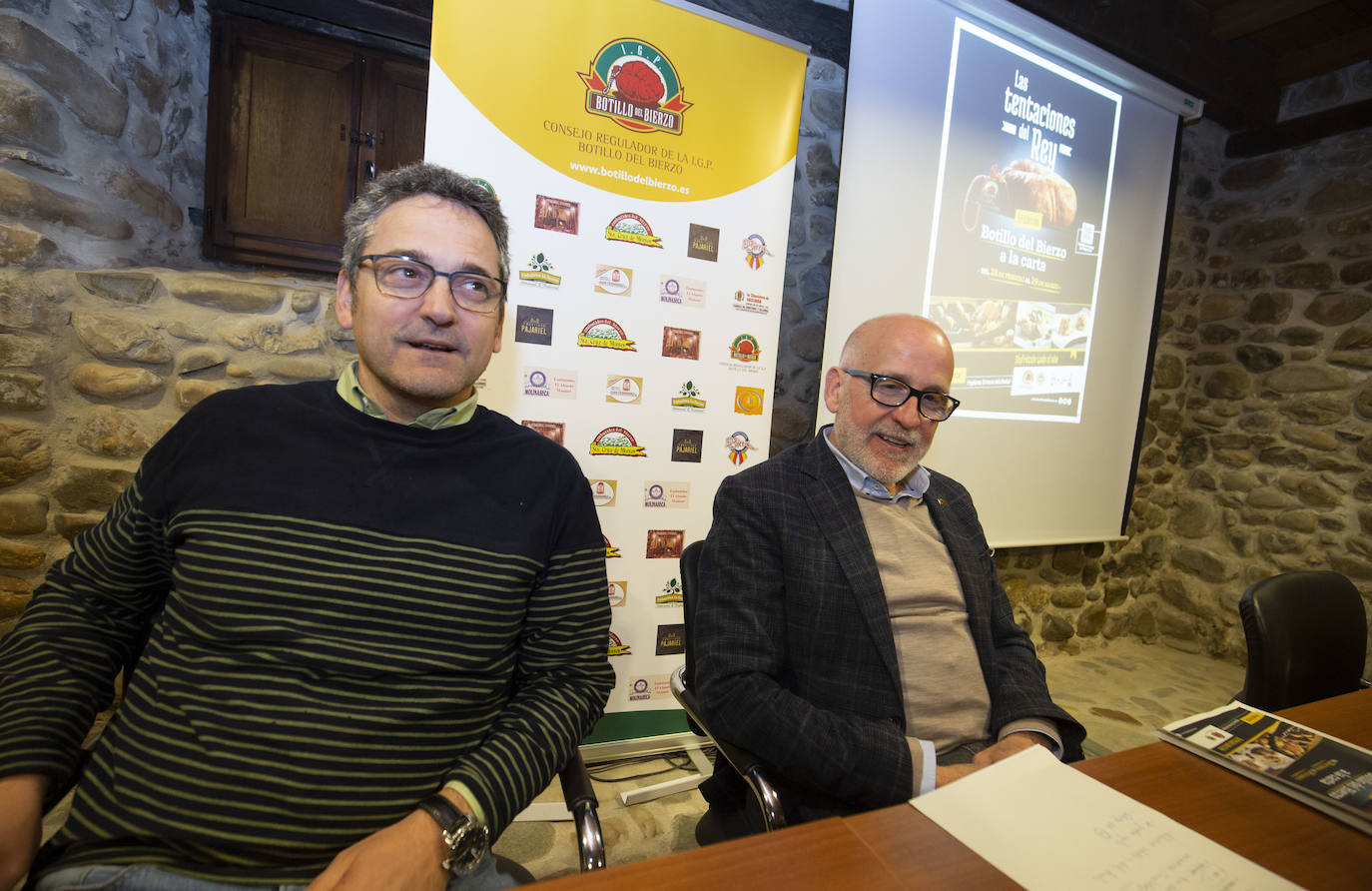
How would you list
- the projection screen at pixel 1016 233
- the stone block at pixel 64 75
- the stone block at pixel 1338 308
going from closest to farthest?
the stone block at pixel 64 75, the projection screen at pixel 1016 233, the stone block at pixel 1338 308

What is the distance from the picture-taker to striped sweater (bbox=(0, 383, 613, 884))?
878mm

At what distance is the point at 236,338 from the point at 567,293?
1089 millimetres

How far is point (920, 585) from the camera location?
1388mm

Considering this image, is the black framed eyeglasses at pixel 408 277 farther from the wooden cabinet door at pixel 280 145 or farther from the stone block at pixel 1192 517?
the stone block at pixel 1192 517

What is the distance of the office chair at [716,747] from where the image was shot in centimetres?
103

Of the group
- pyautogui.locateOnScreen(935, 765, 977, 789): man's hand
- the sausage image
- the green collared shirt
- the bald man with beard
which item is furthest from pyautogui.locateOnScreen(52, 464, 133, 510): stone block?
the sausage image

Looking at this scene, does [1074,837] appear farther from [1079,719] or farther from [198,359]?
[1079,719]

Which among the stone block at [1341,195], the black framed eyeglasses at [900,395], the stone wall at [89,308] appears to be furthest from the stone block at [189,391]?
the stone block at [1341,195]

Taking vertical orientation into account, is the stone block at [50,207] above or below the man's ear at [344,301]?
above

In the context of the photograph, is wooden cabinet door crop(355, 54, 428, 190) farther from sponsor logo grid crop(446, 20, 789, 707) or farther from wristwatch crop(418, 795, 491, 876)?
wristwatch crop(418, 795, 491, 876)

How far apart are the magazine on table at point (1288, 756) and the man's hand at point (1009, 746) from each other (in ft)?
0.82

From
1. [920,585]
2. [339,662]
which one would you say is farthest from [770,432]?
[339,662]

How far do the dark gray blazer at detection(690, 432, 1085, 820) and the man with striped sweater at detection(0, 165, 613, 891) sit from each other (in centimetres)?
26

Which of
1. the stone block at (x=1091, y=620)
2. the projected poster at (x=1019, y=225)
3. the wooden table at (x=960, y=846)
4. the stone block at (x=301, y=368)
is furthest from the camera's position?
the stone block at (x=1091, y=620)
